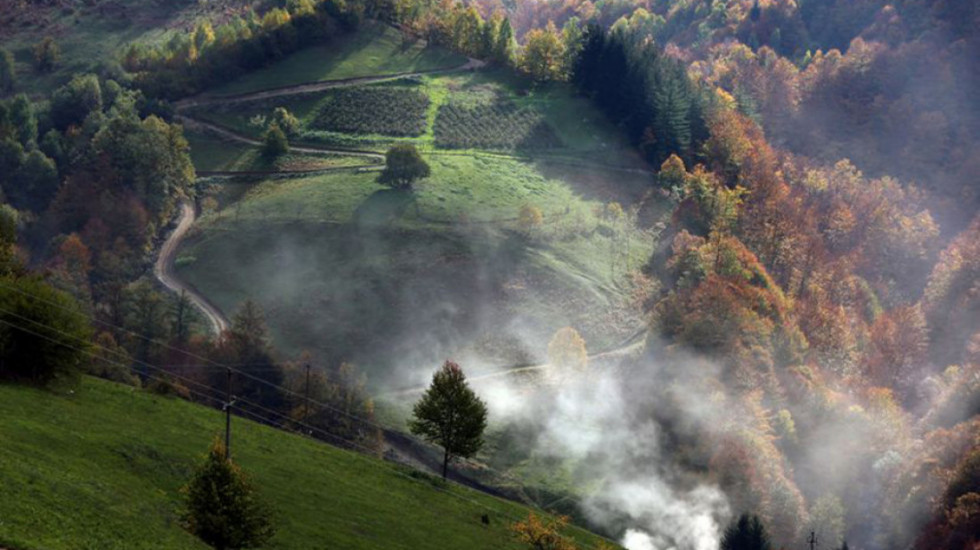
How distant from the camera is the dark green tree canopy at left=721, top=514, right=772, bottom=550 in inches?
4638

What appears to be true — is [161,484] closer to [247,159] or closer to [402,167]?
[402,167]

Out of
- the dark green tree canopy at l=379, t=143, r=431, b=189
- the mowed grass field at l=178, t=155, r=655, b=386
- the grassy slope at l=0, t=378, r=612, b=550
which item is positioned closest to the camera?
the grassy slope at l=0, t=378, r=612, b=550

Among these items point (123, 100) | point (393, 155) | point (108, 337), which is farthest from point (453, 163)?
point (108, 337)

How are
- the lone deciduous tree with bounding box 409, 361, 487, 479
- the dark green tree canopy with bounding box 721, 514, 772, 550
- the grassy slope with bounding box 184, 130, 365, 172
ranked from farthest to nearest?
the grassy slope with bounding box 184, 130, 365, 172 → the dark green tree canopy with bounding box 721, 514, 772, 550 → the lone deciduous tree with bounding box 409, 361, 487, 479

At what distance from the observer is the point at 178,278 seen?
514ft

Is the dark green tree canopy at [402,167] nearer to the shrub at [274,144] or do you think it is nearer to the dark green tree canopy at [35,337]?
the shrub at [274,144]

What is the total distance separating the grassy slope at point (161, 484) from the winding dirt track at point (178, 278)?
49894 mm

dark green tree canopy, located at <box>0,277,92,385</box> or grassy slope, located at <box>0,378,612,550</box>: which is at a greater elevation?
dark green tree canopy, located at <box>0,277,92,385</box>

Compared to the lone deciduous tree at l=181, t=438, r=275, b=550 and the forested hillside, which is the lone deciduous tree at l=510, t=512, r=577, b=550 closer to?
the lone deciduous tree at l=181, t=438, r=275, b=550

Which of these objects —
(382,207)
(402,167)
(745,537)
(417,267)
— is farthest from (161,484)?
(402,167)

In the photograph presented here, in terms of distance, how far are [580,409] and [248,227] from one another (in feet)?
192

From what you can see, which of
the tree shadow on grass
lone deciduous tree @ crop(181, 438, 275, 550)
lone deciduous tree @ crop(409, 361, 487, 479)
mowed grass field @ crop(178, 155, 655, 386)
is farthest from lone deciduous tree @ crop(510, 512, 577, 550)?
the tree shadow on grass

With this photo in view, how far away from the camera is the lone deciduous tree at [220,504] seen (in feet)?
199

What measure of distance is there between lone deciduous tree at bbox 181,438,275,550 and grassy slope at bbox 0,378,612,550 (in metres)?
1.31
